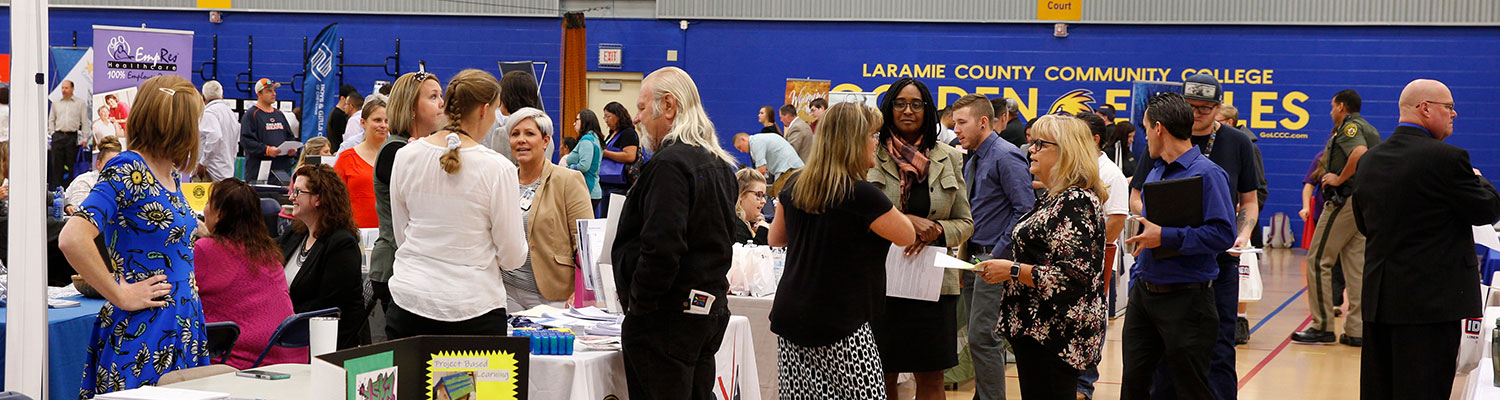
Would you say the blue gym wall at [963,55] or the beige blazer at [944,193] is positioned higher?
the blue gym wall at [963,55]

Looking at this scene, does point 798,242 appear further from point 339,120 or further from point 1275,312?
point 339,120

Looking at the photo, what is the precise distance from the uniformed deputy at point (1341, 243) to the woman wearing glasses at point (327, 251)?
5127 mm

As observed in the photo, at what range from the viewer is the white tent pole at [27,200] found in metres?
2.37

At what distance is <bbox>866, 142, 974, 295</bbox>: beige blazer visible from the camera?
3.62 m

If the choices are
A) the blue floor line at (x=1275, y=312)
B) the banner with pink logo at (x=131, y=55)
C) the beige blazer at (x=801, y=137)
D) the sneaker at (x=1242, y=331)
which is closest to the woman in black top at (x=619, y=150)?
the beige blazer at (x=801, y=137)

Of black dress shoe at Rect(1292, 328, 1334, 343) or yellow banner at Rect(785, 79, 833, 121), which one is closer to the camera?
black dress shoe at Rect(1292, 328, 1334, 343)

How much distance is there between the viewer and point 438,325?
306 centimetres

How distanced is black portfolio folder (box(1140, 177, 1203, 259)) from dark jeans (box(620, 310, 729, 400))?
5.38 feet

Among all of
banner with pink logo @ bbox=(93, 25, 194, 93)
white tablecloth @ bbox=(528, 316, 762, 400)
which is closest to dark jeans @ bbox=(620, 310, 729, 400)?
white tablecloth @ bbox=(528, 316, 762, 400)

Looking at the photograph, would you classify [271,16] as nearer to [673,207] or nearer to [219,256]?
[219,256]

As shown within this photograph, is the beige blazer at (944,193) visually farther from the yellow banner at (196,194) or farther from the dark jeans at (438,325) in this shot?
the yellow banner at (196,194)

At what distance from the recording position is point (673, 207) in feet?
9.14

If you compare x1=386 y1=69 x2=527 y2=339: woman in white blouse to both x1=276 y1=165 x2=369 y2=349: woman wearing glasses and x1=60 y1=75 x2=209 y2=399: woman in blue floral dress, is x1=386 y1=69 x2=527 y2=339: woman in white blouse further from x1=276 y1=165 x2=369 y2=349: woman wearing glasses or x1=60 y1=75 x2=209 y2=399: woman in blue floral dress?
x1=276 y1=165 x2=369 y2=349: woman wearing glasses

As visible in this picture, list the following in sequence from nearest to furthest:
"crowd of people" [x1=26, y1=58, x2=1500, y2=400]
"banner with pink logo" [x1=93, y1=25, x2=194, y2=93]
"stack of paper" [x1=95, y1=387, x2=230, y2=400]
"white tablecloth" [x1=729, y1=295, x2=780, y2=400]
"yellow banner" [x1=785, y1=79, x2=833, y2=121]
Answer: "stack of paper" [x1=95, y1=387, x2=230, y2=400] → "crowd of people" [x1=26, y1=58, x2=1500, y2=400] → "white tablecloth" [x1=729, y1=295, x2=780, y2=400] → "banner with pink logo" [x1=93, y1=25, x2=194, y2=93] → "yellow banner" [x1=785, y1=79, x2=833, y2=121]
